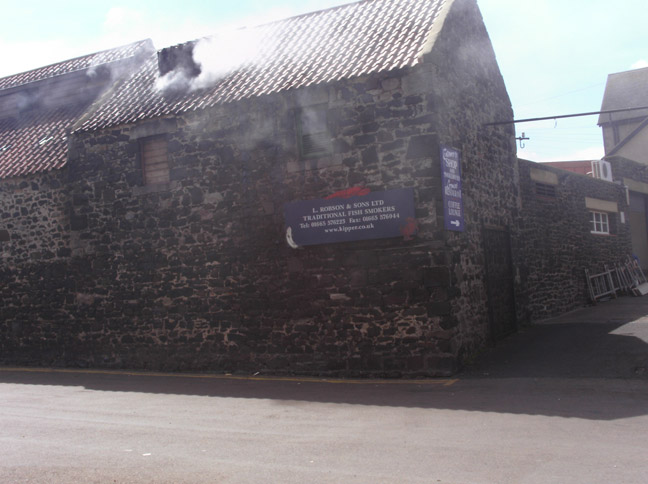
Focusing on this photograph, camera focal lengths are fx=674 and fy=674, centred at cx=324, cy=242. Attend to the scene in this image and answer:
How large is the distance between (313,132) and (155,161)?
3728 millimetres

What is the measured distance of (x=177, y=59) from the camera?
15398 mm

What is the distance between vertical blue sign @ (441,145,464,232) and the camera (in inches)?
444

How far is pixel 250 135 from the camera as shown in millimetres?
12750

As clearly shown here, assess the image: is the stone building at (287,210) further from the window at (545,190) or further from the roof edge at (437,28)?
the window at (545,190)

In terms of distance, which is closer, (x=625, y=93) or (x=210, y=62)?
(x=210, y=62)

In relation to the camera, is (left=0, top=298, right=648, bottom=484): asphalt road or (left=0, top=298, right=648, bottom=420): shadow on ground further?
(left=0, top=298, right=648, bottom=420): shadow on ground

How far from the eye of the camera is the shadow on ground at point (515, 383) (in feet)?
28.6

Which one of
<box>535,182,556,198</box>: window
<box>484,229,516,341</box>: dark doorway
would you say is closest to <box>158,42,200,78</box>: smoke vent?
<box>484,229,516,341</box>: dark doorway

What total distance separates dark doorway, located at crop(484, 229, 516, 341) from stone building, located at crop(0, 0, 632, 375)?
7 cm

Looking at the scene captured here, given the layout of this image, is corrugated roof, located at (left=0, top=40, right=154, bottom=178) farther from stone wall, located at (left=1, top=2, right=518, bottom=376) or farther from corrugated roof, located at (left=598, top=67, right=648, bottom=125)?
corrugated roof, located at (left=598, top=67, right=648, bottom=125)

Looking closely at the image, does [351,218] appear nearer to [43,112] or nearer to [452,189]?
[452,189]

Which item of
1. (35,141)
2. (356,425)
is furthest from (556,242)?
(35,141)

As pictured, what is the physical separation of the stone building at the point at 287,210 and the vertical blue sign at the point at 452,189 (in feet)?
0.17

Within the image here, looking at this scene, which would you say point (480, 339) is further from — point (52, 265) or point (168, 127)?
point (52, 265)
